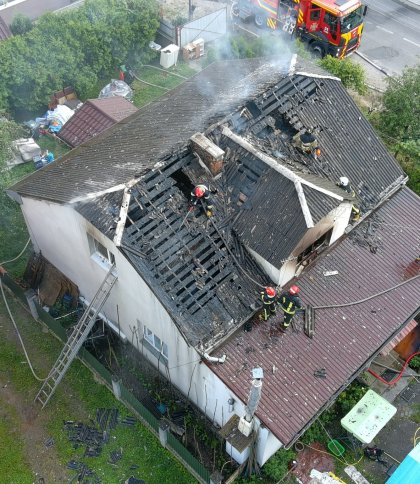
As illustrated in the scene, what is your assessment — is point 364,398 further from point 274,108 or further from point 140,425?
point 274,108

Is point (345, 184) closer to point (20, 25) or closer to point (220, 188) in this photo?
point (220, 188)

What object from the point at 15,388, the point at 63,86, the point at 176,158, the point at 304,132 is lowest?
the point at 15,388

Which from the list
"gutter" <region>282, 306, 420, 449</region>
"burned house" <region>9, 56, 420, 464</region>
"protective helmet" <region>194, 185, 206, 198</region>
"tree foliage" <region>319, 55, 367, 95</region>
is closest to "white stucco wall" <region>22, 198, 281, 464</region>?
"burned house" <region>9, 56, 420, 464</region>

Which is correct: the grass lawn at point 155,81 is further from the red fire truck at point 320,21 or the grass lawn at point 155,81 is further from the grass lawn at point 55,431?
the grass lawn at point 55,431

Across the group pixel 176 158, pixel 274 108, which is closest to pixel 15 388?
pixel 176 158

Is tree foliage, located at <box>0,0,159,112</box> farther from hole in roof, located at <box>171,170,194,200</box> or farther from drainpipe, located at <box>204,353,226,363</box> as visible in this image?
drainpipe, located at <box>204,353,226,363</box>

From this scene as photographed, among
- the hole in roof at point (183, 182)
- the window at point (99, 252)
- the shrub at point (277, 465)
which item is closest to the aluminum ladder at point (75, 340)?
the window at point (99, 252)
